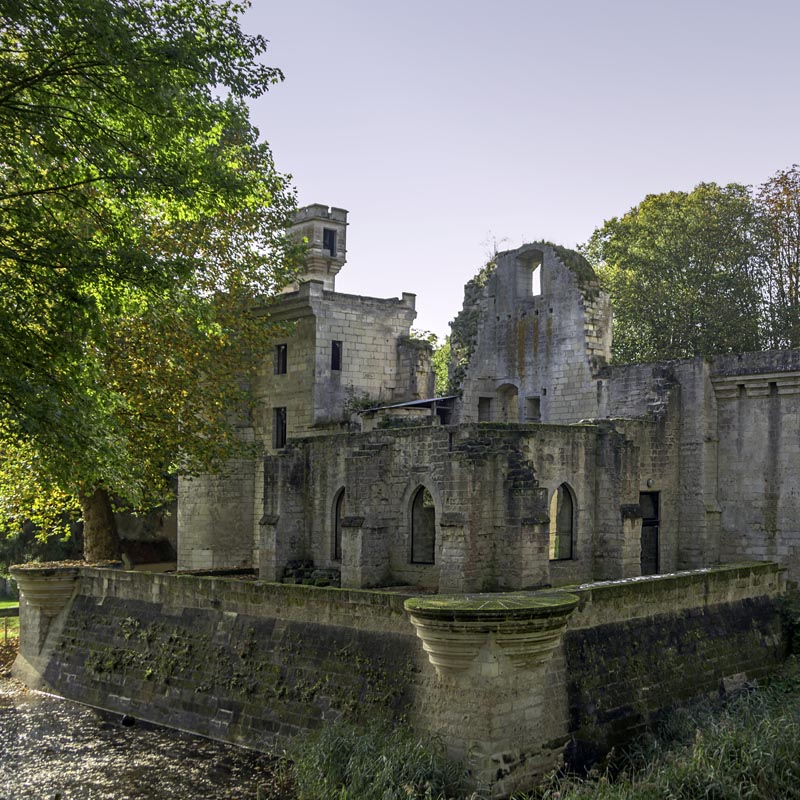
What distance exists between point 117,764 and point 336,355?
52.1 ft

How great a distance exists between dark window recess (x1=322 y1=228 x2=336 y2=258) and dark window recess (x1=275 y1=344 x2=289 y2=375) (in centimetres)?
693

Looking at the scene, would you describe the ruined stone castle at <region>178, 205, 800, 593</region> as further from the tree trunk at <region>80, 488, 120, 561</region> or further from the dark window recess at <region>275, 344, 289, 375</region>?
the tree trunk at <region>80, 488, 120, 561</region>

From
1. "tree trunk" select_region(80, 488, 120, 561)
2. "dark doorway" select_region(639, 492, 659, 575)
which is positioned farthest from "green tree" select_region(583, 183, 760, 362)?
"tree trunk" select_region(80, 488, 120, 561)

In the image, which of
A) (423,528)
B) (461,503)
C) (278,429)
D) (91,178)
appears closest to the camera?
(91,178)

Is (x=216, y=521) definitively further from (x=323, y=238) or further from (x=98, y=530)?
(x=323, y=238)

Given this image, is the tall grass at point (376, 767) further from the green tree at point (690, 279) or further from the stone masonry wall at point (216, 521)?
the green tree at point (690, 279)

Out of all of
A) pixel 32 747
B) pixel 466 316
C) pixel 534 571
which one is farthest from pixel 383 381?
pixel 32 747

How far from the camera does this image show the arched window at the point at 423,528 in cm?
2156

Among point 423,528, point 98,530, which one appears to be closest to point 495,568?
point 423,528

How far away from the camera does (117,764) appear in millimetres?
17641

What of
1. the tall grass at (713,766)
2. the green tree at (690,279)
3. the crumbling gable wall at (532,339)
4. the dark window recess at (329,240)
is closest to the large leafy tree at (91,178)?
the tall grass at (713,766)

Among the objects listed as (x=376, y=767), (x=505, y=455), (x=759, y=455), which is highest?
(x=759, y=455)

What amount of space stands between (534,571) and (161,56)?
11459 mm

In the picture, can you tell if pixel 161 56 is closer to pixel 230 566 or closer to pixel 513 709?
pixel 513 709
